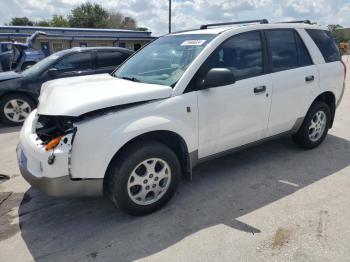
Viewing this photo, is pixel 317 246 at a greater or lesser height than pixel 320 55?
lesser

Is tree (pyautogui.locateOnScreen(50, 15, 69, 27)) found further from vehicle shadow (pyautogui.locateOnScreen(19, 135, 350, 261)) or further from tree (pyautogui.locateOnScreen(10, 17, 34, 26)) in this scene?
vehicle shadow (pyautogui.locateOnScreen(19, 135, 350, 261))

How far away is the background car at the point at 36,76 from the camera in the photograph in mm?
7070

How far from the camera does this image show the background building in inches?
Answer: 872

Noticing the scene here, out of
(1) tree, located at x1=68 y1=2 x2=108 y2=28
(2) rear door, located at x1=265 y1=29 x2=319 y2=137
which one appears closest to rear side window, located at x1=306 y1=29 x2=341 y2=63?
(2) rear door, located at x1=265 y1=29 x2=319 y2=137

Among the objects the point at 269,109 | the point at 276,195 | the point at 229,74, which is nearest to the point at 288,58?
the point at 269,109

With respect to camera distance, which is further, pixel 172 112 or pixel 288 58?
pixel 288 58

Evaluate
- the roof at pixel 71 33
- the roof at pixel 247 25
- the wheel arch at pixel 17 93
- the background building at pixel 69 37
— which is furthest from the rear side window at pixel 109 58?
the roof at pixel 71 33

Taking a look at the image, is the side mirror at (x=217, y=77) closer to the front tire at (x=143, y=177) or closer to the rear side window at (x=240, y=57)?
the rear side window at (x=240, y=57)

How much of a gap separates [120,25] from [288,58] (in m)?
63.4

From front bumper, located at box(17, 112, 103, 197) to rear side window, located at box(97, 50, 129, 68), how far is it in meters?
5.01

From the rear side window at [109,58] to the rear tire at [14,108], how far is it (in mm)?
1791

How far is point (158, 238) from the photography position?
294 centimetres

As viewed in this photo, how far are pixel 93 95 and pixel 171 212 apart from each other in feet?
4.58

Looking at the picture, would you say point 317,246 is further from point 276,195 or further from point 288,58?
point 288,58
